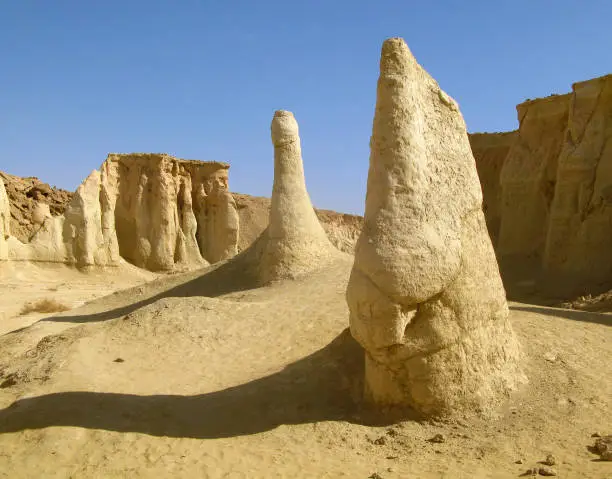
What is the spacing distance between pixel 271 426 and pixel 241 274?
767cm

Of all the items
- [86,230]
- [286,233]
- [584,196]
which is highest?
[584,196]

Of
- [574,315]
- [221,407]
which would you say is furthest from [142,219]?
[574,315]

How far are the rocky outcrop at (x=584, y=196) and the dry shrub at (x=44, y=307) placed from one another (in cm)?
1184

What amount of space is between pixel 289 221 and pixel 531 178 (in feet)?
22.6

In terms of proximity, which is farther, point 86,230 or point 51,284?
point 86,230

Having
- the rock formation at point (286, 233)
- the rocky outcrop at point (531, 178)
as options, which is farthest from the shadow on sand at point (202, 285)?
the rocky outcrop at point (531, 178)

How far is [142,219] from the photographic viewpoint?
2161 cm

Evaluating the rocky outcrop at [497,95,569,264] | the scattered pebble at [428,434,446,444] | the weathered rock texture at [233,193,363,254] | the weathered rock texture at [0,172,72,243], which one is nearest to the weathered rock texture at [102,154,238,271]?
the weathered rock texture at [0,172,72,243]

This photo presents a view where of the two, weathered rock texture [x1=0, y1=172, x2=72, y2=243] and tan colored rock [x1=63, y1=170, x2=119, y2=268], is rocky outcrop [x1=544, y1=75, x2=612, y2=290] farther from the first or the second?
weathered rock texture [x1=0, y1=172, x2=72, y2=243]

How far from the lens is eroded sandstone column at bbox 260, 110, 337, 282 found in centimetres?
1198

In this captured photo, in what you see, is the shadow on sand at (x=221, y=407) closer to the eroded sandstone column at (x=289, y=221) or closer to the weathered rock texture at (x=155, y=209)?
the eroded sandstone column at (x=289, y=221)

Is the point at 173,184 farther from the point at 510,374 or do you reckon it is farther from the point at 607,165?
the point at 510,374

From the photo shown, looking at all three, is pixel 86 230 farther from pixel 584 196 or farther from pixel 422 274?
pixel 422 274

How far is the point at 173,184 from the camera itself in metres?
22.6
